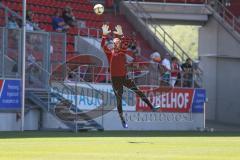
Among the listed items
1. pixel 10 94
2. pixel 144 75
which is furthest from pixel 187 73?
pixel 10 94

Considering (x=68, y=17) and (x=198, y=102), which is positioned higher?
(x=68, y=17)

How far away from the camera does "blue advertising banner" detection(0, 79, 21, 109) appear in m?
26.0

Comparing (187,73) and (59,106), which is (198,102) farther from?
(59,106)

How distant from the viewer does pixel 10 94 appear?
26203mm

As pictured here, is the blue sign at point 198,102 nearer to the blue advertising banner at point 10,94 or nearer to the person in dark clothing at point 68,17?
the person in dark clothing at point 68,17

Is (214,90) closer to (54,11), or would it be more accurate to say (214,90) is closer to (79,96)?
(54,11)

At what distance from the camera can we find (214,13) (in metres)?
→ 40.1

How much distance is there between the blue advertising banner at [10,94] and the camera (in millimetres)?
26016

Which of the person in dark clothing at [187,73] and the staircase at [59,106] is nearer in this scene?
the staircase at [59,106]

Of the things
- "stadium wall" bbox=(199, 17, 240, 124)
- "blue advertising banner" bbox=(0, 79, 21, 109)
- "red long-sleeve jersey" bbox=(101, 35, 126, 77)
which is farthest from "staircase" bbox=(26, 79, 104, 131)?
"stadium wall" bbox=(199, 17, 240, 124)
